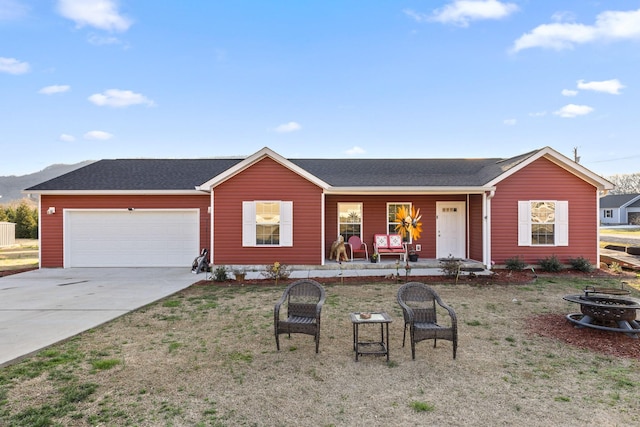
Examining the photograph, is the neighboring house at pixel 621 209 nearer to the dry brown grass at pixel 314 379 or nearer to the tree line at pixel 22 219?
the dry brown grass at pixel 314 379

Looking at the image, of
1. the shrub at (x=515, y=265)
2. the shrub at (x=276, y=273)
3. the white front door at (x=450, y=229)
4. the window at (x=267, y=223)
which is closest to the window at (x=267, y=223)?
the window at (x=267, y=223)

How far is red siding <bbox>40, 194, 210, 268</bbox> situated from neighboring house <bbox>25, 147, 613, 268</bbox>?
0.04m

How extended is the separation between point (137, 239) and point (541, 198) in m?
14.5

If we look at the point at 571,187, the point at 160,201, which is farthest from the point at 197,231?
the point at 571,187

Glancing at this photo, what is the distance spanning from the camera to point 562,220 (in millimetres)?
11727

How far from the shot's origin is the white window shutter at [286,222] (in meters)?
11.7

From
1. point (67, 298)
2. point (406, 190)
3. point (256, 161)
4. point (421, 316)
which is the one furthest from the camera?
point (406, 190)

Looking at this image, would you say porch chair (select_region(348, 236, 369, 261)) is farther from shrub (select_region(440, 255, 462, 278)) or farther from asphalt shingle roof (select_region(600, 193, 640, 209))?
asphalt shingle roof (select_region(600, 193, 640, 209))

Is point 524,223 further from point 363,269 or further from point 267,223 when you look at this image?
point 267,223

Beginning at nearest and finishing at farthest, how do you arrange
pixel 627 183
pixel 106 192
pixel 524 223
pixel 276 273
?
pixel 276 273 → pixel 524 223 → pixel 106 192 → pixel 627 183

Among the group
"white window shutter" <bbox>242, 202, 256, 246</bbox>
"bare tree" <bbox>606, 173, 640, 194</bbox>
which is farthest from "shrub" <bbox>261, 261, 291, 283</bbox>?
"bare tree" <bbox>606, 173, 640, 194</bbox>

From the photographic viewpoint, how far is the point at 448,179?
13055 mm

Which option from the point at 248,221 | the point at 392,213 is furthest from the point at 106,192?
the point at 392,213

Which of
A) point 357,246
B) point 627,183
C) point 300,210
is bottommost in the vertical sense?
point 357,246
